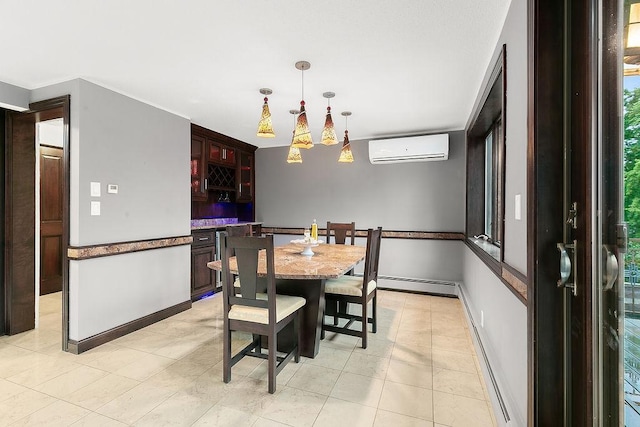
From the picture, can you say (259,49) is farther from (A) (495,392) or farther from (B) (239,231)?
(A) (495,392)

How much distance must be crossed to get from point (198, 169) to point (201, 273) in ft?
4.72

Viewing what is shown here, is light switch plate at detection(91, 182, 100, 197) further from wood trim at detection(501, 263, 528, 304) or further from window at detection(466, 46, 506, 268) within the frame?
window at detection(466, 46, 506, 268)

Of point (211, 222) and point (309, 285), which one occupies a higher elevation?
point (211, 222)

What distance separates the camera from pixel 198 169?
167 inches

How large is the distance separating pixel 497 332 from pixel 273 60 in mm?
2494

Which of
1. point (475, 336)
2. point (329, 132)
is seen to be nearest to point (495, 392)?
point (475, 336)

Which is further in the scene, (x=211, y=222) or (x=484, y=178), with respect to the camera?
(x=211, y=222)

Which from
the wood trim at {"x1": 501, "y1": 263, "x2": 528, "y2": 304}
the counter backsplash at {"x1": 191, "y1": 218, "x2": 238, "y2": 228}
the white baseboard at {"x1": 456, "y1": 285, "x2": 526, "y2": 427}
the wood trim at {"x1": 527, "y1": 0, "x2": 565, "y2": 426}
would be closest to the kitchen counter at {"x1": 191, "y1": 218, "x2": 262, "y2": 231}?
the counter backsplash at {"x1": 191, "y1": 218, "x2": 238, "y2": 228}

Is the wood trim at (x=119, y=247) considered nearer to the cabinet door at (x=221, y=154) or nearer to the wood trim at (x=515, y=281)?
the cabinet door at (x=221, y=154)

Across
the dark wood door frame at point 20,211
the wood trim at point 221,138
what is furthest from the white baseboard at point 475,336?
the dark wood door frame at point 20,211

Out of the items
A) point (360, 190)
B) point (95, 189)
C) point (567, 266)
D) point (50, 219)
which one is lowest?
point (567, 266)

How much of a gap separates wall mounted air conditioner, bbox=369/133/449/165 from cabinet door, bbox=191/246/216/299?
2739 mm

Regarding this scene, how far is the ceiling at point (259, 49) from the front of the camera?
5.70 feet

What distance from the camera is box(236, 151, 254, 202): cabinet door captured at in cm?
514
